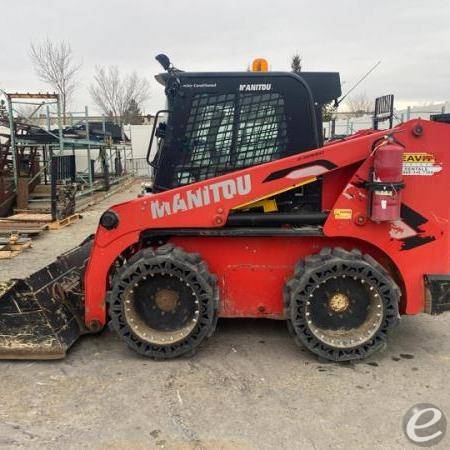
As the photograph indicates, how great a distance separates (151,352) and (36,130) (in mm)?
11208

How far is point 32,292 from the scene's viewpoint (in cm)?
427

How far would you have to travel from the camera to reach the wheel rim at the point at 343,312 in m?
3.85

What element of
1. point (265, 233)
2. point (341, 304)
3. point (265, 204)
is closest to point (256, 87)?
point (265, 204)

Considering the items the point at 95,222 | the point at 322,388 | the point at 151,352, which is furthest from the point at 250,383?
the point at 95,222

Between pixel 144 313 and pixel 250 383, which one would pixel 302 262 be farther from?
pixel 144 313

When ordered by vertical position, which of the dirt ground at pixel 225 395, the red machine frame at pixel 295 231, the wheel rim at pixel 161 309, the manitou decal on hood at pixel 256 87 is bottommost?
the dirt ground at pixel 225 395

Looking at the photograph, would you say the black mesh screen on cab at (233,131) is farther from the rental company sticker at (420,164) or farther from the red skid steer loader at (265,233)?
the rental company sticker at (420,164)

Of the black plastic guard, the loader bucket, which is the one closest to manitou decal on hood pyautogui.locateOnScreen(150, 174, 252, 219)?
the loader bucket

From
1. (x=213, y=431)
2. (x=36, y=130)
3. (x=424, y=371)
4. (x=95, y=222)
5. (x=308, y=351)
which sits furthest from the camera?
(x=36, y=130)

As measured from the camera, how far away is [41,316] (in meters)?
4.19

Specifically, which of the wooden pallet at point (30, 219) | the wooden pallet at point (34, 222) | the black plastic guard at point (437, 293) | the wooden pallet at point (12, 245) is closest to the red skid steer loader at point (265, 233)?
the black plastic guard at point (437, 293)

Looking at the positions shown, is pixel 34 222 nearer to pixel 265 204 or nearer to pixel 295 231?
pixel 265 204

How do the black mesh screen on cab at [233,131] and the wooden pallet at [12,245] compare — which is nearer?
the black mesh screen on cab at [233,131]

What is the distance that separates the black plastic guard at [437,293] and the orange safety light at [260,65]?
223 cm
